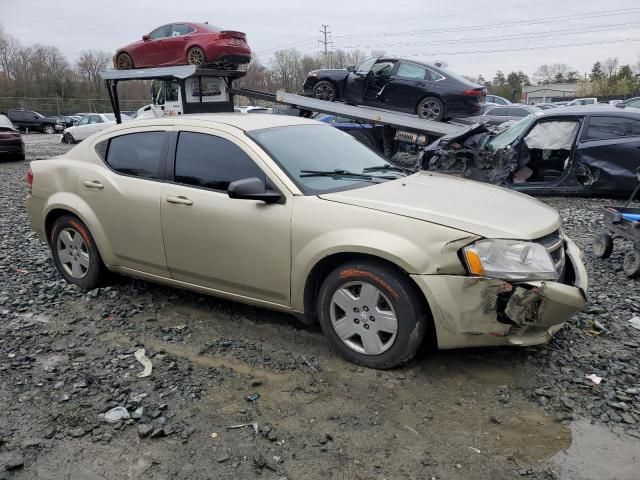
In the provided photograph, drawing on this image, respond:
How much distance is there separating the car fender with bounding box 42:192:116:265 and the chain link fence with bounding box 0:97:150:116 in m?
47.6

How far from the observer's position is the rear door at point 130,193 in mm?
4332

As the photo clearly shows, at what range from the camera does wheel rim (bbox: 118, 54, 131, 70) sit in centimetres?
1430

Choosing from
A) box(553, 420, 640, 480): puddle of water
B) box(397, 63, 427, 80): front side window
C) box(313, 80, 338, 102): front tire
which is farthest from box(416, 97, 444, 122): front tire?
box(553, 420, 640, 480): puddle of water

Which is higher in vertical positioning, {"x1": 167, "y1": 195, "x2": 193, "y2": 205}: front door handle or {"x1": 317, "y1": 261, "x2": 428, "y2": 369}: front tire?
{"x1": 167, "y1": 195, "x2": 193, "y2": 205}: front door handle

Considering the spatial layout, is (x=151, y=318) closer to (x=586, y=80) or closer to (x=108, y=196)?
(x=108, y=196)

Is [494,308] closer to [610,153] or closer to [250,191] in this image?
[250,191]

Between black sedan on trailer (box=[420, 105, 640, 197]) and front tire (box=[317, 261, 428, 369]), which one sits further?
black sedan on trailer (box=[420, 105, 640, 197])

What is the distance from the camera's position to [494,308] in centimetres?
313

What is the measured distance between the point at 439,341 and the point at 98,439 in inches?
79.6

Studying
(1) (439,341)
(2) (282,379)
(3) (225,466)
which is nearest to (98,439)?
(3) (225,466)

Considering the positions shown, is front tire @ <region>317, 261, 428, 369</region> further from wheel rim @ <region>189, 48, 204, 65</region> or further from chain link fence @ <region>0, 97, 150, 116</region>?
chain link fence @ <region>0, 97, 150, 116</region>

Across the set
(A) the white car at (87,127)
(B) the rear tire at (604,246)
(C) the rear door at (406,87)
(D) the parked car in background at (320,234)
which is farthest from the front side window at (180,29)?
(A) the white car at (87,127)

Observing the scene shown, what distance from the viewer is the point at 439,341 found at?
327cm

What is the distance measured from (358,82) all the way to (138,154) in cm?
956
